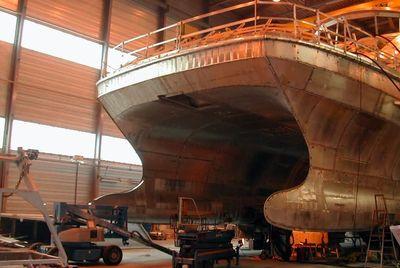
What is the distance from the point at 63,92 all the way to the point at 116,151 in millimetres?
3387

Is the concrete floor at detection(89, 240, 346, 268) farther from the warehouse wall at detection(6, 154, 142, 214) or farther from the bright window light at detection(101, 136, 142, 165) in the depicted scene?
the bright window light at detection(101, 136, 142, 165)

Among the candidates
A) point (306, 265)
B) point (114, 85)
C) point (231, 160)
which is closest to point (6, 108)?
point (114, 85)

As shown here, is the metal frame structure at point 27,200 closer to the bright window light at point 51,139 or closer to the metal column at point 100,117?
the bright window light at point 51,139

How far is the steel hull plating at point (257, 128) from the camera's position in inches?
326

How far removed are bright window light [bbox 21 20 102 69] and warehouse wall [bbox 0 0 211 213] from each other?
130 millimetres

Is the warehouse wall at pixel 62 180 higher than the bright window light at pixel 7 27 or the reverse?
the reverse

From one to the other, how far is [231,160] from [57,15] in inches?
375

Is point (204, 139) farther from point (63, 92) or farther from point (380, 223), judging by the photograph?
point (63, 92)

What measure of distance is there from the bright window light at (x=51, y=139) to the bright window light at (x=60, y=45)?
290cm

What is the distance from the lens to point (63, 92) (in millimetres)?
17453

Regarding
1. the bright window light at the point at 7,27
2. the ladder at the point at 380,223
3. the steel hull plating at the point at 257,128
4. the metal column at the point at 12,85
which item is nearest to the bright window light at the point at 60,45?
the metal column at the point at 12,85

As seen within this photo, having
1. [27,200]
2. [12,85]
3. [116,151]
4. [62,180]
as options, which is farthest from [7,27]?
[27,200]

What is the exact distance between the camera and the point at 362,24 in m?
22.2

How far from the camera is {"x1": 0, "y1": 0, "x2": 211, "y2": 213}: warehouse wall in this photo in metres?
16.2
